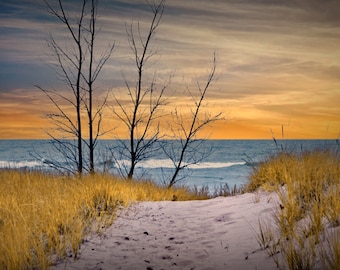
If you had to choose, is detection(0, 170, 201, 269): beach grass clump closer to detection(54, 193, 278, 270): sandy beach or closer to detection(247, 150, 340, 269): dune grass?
detection(54, 193, 278, 270): sandy beach

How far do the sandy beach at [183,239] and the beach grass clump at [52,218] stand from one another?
0.20 m

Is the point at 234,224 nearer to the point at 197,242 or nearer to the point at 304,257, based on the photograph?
the point at 197,242

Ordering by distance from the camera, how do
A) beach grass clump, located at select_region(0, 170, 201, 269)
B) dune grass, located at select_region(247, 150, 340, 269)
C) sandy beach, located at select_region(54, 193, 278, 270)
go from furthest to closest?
sandy beach, located at select_region(54, 193, 278, 270)
beach grass clump, located at select_region(0, 170, 201, 269)
dune grass, located at select_region(247, 150, 340, 269)

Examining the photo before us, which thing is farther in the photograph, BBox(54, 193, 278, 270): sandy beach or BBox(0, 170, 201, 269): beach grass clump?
BBox(54, 193, 278, 270): sandy beach

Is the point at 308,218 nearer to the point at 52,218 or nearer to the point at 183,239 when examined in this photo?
the point at 183,239

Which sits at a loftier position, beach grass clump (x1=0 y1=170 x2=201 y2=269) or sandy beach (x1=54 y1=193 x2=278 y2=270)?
beach grass clump (x1=0 y1=170 x2=201 y2=269)

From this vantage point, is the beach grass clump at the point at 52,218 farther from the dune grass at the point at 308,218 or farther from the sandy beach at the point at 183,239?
the dune grass at the point at 308,218

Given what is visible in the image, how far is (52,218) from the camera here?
15.9 feet

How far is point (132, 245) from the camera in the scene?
4.82 metres

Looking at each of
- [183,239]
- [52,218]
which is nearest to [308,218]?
[183,239]

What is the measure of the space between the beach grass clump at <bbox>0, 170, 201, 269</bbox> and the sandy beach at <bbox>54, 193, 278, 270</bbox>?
20cm

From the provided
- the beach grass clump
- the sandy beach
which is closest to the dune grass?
the sandy beach

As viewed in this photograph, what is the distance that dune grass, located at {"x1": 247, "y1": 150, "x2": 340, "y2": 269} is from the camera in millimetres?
3229

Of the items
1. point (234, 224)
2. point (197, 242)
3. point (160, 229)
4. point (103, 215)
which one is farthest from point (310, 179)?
point (103, 215)
